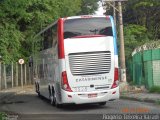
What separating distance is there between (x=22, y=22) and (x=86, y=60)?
31.2m

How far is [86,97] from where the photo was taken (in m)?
20.8

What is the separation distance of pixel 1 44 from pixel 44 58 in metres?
19.8

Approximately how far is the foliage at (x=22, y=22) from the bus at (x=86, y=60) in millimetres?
22948

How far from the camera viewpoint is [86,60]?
20953 millimetres

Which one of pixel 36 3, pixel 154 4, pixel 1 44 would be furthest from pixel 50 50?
pixel 154 4

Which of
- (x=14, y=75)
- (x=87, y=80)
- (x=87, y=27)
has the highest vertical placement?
(x=87, y=27)

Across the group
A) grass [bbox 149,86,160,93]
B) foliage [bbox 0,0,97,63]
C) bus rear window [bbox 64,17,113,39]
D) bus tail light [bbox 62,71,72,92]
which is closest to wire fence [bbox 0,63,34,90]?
foliage [bbox 0,0,97,63]

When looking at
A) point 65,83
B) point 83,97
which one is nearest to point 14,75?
point 65,83

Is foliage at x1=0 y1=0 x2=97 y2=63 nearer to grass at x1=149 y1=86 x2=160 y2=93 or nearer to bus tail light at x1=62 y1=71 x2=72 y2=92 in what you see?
grass at x1=149 y1=86 x2=160 y2=93

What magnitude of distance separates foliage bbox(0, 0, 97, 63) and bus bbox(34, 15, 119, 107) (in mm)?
22948

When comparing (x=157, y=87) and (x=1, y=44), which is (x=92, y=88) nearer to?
(x=157, y=87)

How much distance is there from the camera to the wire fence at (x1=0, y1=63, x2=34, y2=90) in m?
47.6

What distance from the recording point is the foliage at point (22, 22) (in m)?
46.0

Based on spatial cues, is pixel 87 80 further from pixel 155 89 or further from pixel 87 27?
pixel 155 89
